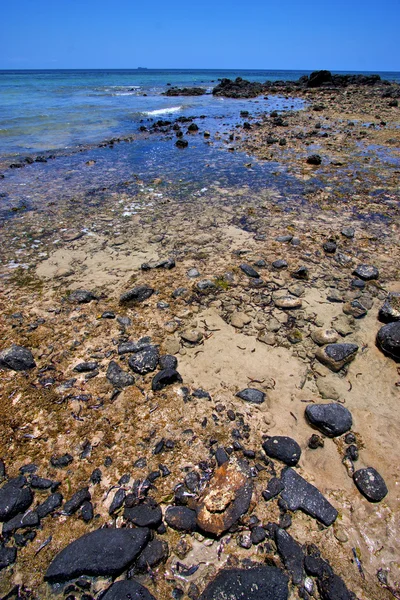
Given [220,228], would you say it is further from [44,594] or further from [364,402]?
[44,594]

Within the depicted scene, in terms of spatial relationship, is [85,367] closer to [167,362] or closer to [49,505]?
[167,362]

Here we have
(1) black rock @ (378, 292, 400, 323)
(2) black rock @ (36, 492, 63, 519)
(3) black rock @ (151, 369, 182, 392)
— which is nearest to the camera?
(2) black rock @ (36, 492, 63, 519)

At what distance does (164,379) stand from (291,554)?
198cm

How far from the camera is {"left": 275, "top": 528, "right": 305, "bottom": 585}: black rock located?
7.41 feet

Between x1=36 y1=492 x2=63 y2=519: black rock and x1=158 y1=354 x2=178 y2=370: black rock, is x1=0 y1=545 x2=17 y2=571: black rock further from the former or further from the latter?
x1=158 y1=354 x2=178 y2=370: black rock

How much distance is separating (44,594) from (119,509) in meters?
0.67

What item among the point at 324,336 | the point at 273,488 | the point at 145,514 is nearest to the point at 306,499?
the point at 273,488

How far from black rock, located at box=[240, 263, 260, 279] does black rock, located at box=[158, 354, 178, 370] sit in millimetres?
2235

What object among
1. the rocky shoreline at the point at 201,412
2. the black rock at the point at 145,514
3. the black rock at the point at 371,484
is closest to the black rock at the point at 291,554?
the rocky shoreline at the point at 201,412

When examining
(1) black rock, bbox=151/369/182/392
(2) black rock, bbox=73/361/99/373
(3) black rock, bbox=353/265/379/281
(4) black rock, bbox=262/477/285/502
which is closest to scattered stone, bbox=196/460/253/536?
(4) black rock, bbox=262/477/285/502

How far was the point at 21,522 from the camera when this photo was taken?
2.52m

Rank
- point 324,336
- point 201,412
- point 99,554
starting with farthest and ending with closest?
point 324,336 < point 201,412 < point 99,554

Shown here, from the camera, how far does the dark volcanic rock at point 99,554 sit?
2.22 m

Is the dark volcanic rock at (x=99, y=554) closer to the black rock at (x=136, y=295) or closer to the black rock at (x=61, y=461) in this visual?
the black rock at (x=61, y=461)
